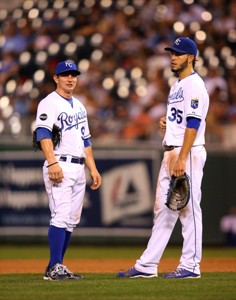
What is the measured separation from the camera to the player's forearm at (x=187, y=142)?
259 inches

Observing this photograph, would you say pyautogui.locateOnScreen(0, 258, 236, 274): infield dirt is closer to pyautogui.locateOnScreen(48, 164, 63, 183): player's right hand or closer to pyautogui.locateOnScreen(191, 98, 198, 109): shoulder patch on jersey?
pyautogui.locateOnScreen(48, 164, 63, 183): player's right hand

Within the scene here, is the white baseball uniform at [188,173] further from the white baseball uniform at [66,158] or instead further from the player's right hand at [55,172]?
the player's right hand at [55,172]

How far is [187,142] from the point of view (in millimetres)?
6578

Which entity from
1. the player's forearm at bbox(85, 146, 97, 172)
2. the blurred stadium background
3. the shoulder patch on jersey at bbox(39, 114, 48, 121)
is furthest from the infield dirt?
the blurred stadium background

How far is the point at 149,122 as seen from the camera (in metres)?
13.2

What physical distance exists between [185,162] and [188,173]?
0.14 metres

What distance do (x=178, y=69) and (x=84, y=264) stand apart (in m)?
3.53

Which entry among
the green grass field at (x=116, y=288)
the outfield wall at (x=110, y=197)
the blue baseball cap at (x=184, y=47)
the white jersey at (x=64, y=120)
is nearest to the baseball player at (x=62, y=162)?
the white jersey at (x=64, y=120)

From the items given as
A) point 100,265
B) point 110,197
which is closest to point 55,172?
point 100,265

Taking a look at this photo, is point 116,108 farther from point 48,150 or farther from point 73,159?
point 48,150

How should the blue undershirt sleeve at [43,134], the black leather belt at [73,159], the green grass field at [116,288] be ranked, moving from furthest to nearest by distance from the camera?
the black leather belt at [73,159] → the blue undershirt sleeve at [43,134] → the green grass field at [116,288]

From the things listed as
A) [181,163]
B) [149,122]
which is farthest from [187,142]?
[149,122]

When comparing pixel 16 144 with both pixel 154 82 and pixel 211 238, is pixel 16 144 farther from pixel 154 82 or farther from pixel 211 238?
pixel 211 238

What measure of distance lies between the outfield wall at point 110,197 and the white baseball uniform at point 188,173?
20.5 ft
